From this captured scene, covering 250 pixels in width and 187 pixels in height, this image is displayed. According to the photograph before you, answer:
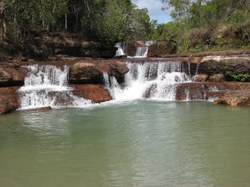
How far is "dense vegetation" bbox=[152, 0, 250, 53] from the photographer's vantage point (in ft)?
88.3

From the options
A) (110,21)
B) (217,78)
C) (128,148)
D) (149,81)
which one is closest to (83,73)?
A: (149,81)

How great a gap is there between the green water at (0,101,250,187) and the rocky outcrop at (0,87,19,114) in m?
0.89

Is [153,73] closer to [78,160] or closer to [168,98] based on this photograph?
[168,98]

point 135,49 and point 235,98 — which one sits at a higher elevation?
point 135,49

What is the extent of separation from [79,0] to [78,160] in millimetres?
19504

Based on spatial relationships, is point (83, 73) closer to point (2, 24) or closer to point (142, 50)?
point (2, 24)

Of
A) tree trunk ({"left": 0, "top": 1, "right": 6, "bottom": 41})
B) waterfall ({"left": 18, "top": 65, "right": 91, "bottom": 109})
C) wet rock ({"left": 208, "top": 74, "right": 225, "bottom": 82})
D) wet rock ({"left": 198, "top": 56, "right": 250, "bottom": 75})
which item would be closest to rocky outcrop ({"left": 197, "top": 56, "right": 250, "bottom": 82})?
wet rock ({"left": 198, "top": 56, "right": 250, "bottom": 75})

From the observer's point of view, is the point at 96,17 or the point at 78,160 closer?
the point at 78,160

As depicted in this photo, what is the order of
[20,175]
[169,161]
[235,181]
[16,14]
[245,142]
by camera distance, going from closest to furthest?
[235,181] → [20,175] → [169,161] → [245,142] → [16,14]

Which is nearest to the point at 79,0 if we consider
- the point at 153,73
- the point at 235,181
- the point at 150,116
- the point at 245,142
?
the point at 153,73

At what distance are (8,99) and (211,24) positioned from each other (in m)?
18.2

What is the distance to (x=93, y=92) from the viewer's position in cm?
1772

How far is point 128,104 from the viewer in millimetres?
16375

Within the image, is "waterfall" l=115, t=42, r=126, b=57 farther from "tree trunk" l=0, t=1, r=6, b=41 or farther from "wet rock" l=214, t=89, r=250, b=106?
"wet rock" l=214, t=89, r=250, b=106
